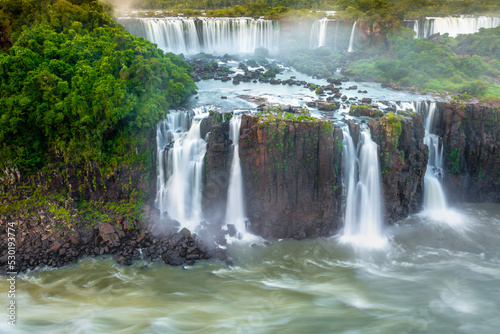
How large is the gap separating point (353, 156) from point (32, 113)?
1626 cm

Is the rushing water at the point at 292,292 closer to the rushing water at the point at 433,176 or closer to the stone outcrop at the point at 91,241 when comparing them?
the stone outcrop at the point at 91,241

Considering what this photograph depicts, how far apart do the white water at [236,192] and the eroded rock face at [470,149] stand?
39.3ft

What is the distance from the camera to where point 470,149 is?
2041 centimetres

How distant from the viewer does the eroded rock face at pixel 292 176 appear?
17.4 meters

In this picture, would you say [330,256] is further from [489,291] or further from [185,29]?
[185,29]

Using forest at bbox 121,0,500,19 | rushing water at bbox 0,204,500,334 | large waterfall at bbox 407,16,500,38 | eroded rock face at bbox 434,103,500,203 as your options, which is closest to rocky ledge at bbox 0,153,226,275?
rushing water at bbox 0,204,500,334

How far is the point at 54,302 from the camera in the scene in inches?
522

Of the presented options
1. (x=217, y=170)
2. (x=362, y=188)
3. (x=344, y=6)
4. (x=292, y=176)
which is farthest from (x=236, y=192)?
(x=344, y=6)

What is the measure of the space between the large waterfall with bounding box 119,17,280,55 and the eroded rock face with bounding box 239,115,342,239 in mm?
24896

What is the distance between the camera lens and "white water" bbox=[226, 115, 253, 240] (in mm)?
18391

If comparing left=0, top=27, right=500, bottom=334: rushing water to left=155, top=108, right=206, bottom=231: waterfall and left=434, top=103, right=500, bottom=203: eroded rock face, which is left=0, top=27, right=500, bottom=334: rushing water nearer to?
left=155, top=108, right=206, bottom=231: waterfall

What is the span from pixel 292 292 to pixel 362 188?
23.4ft

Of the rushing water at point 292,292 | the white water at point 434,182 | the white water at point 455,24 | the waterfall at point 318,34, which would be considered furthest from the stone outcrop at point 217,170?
the white water at point 455,24

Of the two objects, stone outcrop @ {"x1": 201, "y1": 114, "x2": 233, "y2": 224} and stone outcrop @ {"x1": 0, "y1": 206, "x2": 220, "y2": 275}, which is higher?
stone outcrop @ {"x1": 201, "y1": 114, "x2": 233, "y2": 224}
